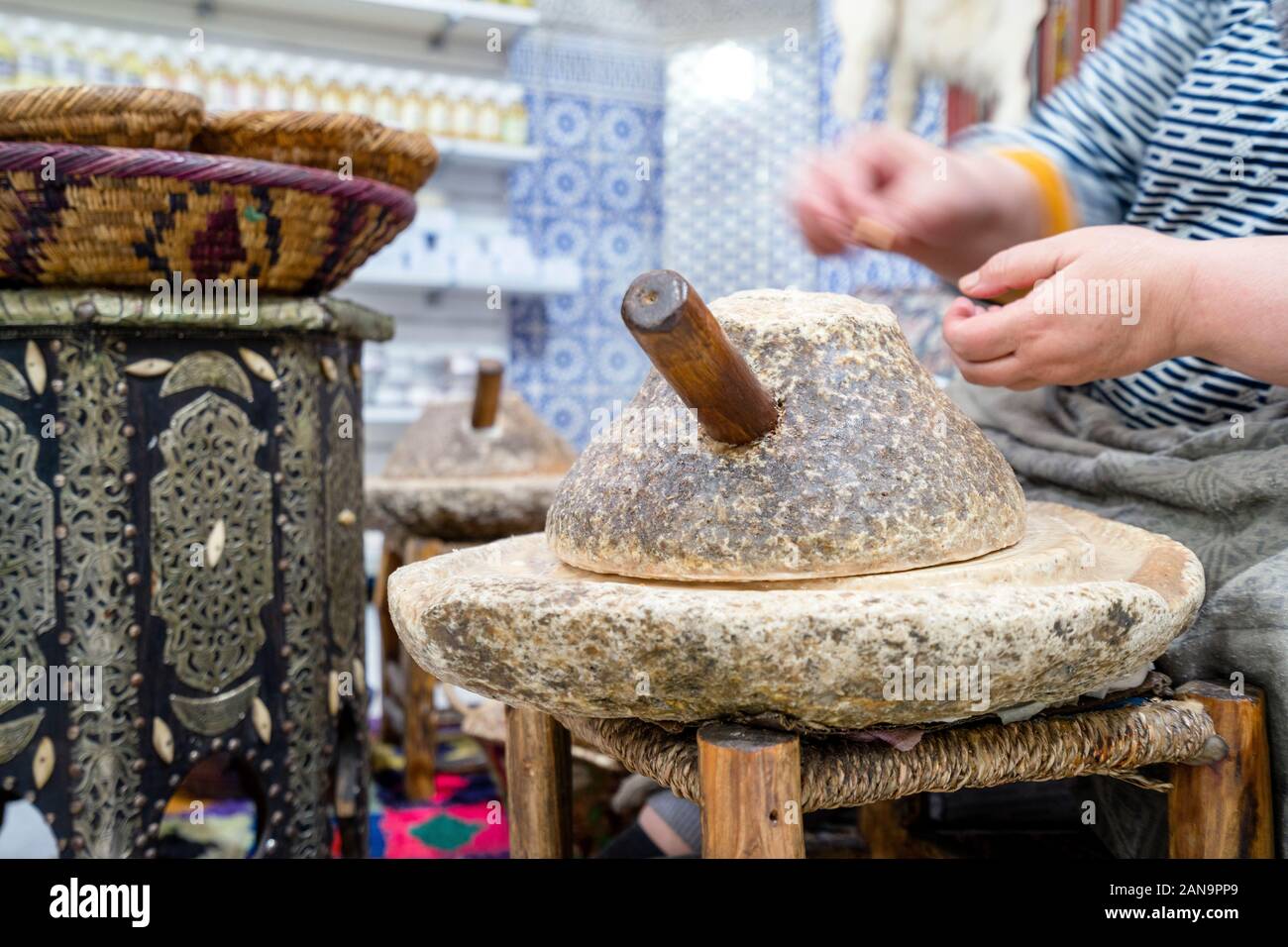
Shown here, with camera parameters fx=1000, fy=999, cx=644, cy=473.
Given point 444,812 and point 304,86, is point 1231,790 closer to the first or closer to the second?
point 444,812

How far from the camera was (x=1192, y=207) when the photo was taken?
105 cm

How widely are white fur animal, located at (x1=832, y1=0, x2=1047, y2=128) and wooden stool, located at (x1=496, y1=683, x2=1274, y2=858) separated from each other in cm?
203

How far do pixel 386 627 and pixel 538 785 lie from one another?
149cm

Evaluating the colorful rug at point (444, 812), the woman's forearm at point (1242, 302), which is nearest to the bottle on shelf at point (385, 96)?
the colorful rug at point (444, 812)

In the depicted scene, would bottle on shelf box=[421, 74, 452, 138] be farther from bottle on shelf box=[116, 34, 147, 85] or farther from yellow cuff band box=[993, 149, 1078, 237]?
yellow cuff band box=[993, 149, 1078, 237]

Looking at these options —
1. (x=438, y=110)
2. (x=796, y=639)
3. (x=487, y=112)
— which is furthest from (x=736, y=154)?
(x=796, y=639)

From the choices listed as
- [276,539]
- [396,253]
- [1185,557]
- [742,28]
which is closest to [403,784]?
[276,539]

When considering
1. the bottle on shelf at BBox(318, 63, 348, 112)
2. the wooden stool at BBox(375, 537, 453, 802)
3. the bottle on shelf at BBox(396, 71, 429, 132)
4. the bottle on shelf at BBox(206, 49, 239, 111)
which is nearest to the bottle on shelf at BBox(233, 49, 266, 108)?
the bottle on shelf at BBox(206, 49, 239, 111)

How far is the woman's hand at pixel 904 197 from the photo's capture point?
0.93m

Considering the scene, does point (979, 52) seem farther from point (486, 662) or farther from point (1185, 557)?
point (486, 662)

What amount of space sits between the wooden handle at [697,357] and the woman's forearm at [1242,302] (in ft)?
1.20

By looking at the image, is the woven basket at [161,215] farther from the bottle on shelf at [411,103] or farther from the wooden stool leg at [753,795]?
the bottle on shelf at [411,103]

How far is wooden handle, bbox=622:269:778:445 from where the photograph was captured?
0.62m

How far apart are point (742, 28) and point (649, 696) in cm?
460
